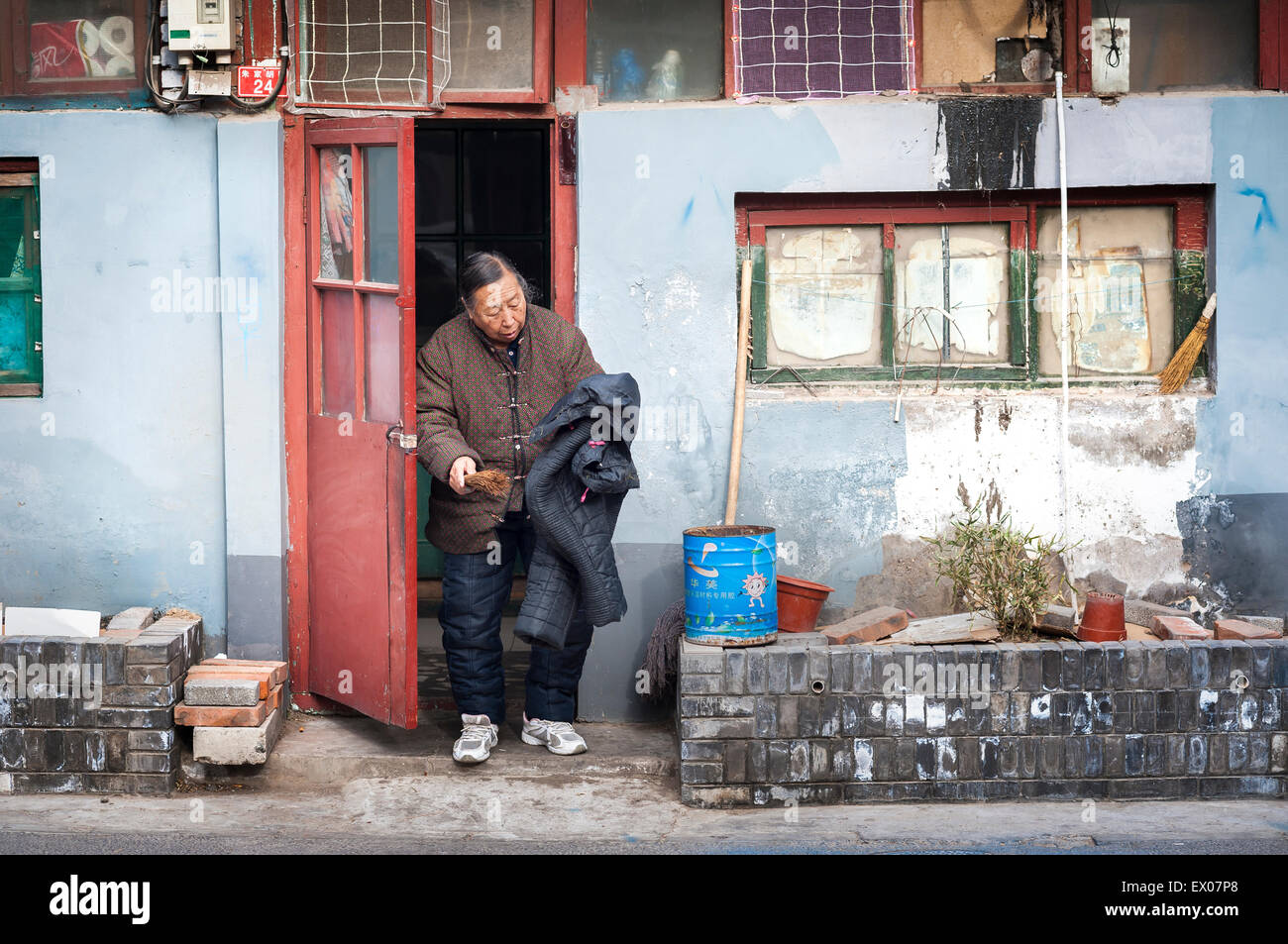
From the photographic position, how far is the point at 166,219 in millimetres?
6559

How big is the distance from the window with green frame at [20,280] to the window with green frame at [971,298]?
11.3ft

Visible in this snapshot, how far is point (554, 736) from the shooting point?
628cm

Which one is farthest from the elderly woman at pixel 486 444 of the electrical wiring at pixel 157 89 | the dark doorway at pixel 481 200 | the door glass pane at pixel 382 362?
the dark doorway at pixel 481 200

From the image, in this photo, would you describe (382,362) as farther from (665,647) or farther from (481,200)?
(481,200)

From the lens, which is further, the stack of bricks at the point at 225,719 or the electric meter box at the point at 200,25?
the electric meter box at the point at 200,25

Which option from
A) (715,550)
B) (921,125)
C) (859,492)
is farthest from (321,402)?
(921,125)

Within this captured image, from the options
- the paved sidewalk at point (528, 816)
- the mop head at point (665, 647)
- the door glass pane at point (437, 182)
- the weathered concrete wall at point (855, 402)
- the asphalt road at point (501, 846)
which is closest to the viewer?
the asphalt road at point (501, 846)

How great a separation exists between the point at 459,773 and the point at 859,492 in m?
2.26

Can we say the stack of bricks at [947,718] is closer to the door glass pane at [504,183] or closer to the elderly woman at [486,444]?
the elderly woman at [486,444]

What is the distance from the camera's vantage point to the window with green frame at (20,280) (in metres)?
6.66

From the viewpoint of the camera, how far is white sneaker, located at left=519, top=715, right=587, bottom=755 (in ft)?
20.4

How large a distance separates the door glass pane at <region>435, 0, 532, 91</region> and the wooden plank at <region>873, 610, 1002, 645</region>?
10.1 feet

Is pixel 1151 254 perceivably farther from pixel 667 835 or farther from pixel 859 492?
pixel 667 835

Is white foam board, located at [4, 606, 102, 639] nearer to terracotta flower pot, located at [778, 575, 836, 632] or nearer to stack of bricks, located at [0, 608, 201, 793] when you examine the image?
stack of bricks, located at [0, 608, 201, 793]
